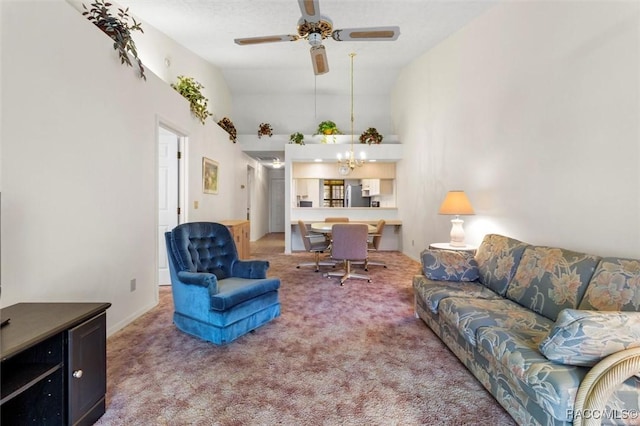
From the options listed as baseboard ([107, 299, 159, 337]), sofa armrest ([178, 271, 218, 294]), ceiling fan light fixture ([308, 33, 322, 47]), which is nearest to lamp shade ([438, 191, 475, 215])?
ceiling fan light fixture ([308, 33, 322, 47])

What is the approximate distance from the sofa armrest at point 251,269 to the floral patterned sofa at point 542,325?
1475mm

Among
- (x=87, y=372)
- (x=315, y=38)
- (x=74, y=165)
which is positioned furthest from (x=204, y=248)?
(x=315, y=38)

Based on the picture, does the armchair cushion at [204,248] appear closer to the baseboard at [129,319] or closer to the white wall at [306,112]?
the baseboard at [129,319]

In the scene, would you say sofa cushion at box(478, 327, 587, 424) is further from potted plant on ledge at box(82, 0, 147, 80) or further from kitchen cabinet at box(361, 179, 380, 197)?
kitchen cabinet at box(361, 179, 380, 197)

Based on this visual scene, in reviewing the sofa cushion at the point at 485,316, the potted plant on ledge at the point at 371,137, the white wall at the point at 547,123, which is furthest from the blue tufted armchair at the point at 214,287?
the potted plant on ledge at the point at 371,137

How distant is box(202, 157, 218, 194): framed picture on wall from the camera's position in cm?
459

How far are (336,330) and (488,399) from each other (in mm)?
1238

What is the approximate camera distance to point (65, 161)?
1978 millimetres

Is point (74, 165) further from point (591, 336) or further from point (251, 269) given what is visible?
point (591, 336)

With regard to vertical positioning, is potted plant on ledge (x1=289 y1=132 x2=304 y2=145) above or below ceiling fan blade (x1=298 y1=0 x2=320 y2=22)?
below

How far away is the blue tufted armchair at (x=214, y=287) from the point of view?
2.27 metres

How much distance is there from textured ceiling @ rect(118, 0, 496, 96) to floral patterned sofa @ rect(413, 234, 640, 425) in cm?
318

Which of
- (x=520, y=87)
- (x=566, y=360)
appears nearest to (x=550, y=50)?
(x=520, y=87)

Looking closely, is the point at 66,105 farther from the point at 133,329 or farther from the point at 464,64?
the point at 464,64
